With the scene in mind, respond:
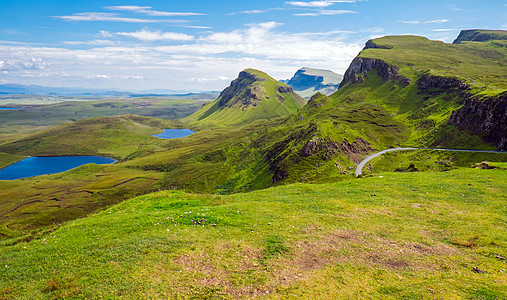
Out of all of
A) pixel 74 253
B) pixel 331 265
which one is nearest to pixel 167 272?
pixel 74 253

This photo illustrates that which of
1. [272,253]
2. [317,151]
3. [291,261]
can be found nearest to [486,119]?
[317,151]

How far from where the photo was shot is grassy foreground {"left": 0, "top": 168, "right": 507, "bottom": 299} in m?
15.0

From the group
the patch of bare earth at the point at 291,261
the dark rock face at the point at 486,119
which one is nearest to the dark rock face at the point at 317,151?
the dark rock face at the point at 486,119

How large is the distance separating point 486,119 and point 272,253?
521ft

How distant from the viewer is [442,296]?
14.4 m

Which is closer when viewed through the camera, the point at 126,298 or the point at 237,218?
the point at 126,298

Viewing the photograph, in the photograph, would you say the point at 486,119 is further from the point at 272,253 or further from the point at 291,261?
the point at 272,253

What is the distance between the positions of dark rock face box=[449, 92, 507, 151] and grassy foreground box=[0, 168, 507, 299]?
119340 millimetres

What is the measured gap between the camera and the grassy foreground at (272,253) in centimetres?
1496

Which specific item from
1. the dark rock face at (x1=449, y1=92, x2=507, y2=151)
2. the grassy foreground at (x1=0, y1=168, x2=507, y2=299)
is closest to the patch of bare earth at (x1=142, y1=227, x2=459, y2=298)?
the grassy foreground at (x1=0, y1=168, x2=507, y2=299)

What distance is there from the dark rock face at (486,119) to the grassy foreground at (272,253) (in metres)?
119

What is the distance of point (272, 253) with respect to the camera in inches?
748

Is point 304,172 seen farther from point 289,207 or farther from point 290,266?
point 290,266

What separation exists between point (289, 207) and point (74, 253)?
2117cm
